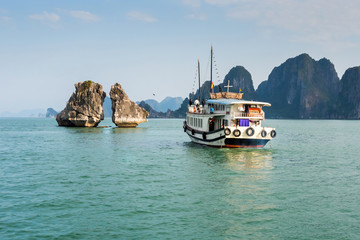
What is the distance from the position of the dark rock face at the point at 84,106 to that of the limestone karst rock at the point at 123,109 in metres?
5.30

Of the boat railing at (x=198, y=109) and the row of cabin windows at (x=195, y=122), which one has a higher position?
the boat railing at (x=198, y=109)

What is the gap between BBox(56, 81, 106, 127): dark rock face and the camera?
102m

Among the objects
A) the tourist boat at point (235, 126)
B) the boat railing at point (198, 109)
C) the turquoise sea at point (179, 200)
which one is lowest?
the turquoise sea at point (179, 200)

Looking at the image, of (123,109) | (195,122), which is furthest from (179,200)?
(123,109)

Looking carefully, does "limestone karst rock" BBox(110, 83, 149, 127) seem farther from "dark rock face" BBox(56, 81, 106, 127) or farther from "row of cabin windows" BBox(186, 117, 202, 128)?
"row of cabin windows" BBox(186, 117, 202, 128)

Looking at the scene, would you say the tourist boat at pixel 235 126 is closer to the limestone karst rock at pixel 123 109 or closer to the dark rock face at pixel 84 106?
the limestone karst rock at pixel 123 109

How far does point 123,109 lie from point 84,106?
1159 cm

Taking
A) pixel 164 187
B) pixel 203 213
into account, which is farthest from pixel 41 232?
pixel 164 187

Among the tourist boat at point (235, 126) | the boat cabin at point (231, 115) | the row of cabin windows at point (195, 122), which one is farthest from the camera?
the row of cabin windows at point (195, 122)

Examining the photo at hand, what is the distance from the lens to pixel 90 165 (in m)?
31.1

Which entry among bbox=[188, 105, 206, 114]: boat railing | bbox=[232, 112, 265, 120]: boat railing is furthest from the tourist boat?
bbox=[188, 105, 206, 114]: boat railing

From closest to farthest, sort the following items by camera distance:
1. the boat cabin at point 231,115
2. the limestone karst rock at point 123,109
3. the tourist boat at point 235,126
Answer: the tourist boat at point 235,126 → the boat cabin at point 231,115 → the limestone karst rock at point 123,109

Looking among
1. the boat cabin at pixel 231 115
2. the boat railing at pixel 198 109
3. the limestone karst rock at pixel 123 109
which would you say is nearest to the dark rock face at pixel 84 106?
the limestone karst rock at pixel 123 109

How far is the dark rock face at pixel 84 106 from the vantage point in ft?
335
